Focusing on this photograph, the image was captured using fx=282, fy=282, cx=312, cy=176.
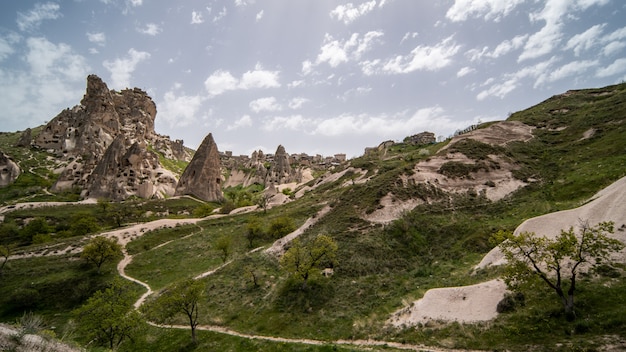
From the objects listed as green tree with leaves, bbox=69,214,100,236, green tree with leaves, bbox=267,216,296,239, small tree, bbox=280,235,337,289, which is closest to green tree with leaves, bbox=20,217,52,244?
green tree with leaves, bbox=69,214,100,236

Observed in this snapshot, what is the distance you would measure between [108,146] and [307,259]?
120904 mm

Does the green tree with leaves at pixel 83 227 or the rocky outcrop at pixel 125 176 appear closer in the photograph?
the green tree with leaves at pixel 83 227

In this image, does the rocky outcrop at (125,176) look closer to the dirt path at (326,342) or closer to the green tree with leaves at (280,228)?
the green tree with leaves at (280,228)

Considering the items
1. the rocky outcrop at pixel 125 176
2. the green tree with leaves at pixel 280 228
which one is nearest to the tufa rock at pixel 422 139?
the green tree with leaves at pixel 280 228

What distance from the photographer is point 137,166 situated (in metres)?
103

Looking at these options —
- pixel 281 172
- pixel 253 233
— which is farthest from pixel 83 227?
pixel 281 172

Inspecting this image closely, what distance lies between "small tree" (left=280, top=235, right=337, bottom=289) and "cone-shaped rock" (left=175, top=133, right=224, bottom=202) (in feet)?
265

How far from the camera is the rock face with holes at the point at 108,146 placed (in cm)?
9762

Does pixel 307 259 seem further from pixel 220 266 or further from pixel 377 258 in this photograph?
pixel 220 266

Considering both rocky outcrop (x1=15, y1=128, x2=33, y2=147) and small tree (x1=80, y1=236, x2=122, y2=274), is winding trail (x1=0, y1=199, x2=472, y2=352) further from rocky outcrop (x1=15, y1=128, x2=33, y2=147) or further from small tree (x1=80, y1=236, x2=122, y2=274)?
rocky outcrop (x1=15, y1=128, x2=33, y2=147)

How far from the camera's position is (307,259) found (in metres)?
35.1

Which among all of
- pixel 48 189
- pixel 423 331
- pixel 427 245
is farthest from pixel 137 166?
pixel 423 331

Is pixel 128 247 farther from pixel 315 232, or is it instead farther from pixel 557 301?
pixel 557 301

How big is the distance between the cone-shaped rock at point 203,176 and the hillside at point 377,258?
24.1 metres
